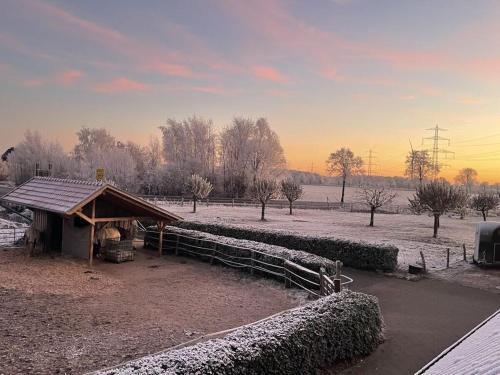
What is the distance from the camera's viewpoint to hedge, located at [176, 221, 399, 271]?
18.0 m

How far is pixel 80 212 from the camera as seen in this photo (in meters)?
17.6

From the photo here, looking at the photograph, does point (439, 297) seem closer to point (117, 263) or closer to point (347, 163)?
point (117, 263)

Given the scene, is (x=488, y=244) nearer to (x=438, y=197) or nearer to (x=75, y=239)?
(x=438, y=197)

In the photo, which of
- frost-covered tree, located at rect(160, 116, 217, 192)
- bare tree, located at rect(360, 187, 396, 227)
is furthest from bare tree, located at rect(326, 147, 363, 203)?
bare tree, located at rect(360, 187, 396, 227)

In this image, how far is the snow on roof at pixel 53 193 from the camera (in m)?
17.8

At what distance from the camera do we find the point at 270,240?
72.8 feet

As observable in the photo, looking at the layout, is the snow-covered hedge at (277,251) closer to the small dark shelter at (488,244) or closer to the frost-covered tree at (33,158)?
the small dark shelter at (488,244)

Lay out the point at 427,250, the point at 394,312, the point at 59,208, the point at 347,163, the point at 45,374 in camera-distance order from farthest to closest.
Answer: the point at 347,163, the point at 427,250, the point at 59,208, the point at 394,312, the point at 45,374

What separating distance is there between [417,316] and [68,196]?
15.3m

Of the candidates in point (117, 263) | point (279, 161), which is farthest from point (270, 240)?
point (279, 161)

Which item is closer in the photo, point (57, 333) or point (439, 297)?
point (57, 333)

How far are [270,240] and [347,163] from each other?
74.3 metres

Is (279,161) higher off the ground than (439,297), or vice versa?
(279,161)

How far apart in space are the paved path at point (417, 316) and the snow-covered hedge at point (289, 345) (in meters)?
0.55
